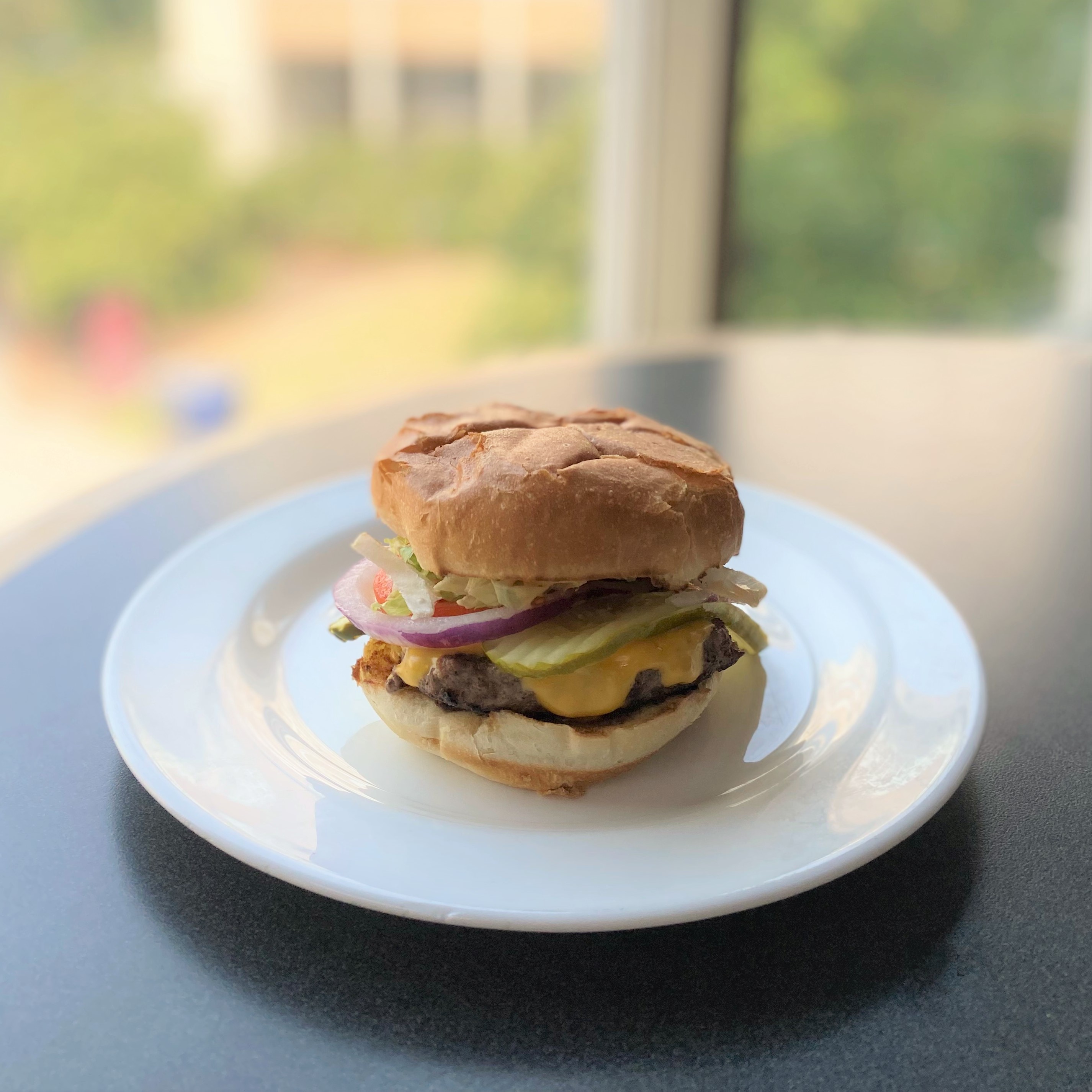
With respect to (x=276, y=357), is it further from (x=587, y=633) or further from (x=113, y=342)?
(x=587, y=633)

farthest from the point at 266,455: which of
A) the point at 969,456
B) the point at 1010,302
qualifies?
the point at 1010,302

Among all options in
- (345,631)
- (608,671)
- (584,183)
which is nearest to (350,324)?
(584,183)

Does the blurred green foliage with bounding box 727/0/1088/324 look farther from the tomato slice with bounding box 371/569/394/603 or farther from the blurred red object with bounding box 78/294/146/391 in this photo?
the tomato slice with bounding box 371/569/394/603

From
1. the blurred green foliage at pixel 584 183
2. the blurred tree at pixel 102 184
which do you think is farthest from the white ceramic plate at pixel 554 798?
the blurred tree at pixel 102 184

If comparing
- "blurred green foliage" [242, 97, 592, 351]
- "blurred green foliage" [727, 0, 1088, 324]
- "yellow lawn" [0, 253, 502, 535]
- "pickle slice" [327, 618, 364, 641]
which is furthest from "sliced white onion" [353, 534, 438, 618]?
"blurred green foliage" [242, 97, 592, 351]

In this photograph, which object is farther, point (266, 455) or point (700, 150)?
point (700, 150)

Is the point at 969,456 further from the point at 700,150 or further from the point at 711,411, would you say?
the point at 700,150
